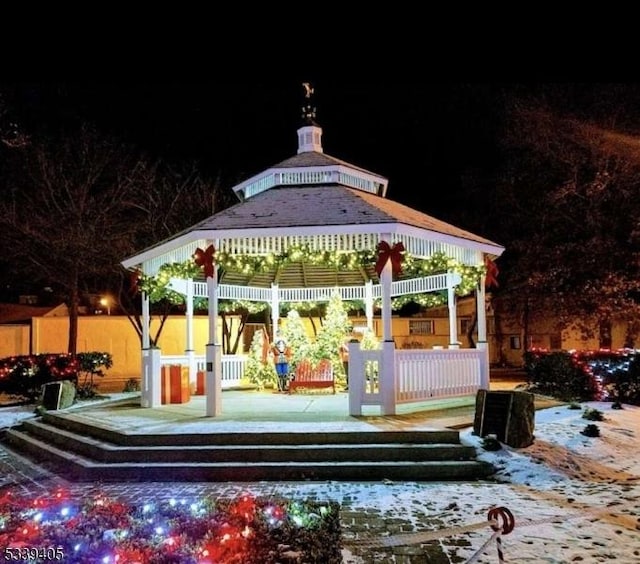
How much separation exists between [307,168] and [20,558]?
11605 millimetres

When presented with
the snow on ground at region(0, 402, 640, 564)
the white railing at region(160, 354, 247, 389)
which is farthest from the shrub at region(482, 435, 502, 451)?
the white railing at region(160, 354, 247, 389)

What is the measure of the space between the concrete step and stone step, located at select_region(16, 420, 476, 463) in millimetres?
96

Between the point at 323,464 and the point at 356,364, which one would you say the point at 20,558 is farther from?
the point at 356,364

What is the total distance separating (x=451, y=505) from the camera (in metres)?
6.62

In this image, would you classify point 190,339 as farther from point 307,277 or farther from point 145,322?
point 307,277

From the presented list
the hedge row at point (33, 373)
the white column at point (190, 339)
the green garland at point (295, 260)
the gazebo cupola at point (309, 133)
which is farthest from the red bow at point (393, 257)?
the hedge row at point (33, 373)

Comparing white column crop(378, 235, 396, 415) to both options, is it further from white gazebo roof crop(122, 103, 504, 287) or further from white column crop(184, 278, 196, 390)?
white column crop(184, 278, 196, 390)

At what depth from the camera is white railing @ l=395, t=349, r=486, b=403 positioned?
10594 mm

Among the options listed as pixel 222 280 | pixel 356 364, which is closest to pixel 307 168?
pixel 222 280

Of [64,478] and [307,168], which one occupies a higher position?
[307,168]

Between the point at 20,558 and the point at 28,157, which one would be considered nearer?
the point at 20,558

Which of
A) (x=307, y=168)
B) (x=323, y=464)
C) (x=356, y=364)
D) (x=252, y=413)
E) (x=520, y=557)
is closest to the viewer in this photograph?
(x=520, y=557)

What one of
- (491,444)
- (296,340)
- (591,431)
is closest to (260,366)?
(296,340)

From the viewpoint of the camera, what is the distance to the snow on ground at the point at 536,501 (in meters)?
5.25
